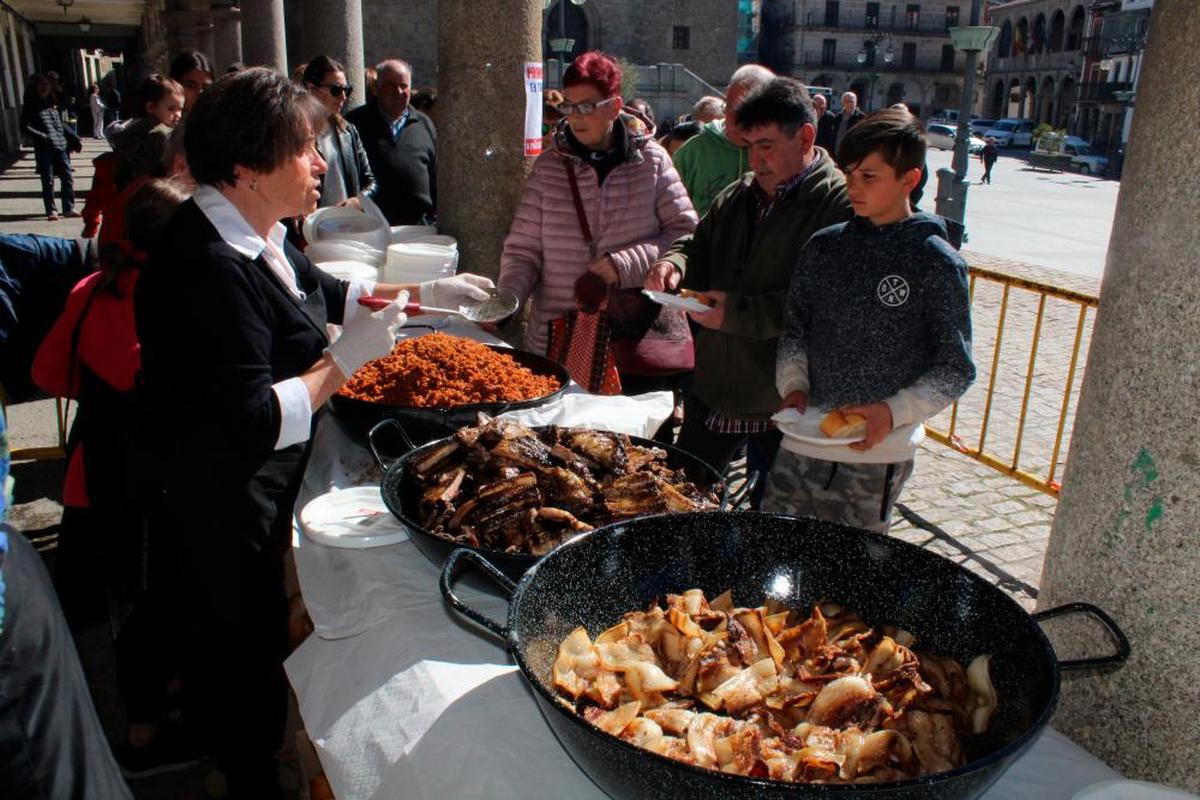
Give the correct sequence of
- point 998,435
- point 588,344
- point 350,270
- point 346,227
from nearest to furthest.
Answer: point 350,270 < point 588,344 < point 346,227 < point 998,435

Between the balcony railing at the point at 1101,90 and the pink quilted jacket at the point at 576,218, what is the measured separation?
51560 millimetres

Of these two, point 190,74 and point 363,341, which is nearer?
point 363,341

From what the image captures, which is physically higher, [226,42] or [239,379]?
[226,42]

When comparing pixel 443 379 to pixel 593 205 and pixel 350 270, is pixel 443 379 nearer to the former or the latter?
pixel 350 270

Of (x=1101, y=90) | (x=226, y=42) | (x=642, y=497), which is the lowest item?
(x=642, y=497)

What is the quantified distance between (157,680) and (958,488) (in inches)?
162

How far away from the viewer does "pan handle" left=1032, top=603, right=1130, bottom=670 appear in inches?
48.0

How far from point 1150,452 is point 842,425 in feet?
2.67

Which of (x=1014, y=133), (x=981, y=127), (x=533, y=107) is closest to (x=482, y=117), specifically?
(x=533, y=107)

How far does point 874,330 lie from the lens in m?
2.33

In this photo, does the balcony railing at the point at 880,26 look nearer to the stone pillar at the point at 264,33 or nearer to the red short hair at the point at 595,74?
the stone pillar at the point at 264,33

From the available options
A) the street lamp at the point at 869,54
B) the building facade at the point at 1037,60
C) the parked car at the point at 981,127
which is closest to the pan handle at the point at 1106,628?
the parked car at the point at 981,127

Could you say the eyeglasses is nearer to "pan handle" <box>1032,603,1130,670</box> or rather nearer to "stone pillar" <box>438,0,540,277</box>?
"stone pillar" <box>438,0,540,277</box>

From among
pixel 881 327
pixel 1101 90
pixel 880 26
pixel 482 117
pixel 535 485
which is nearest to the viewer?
pixel 535 485
